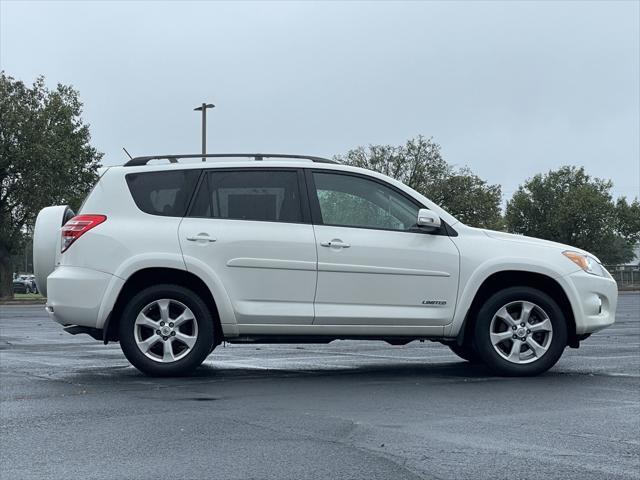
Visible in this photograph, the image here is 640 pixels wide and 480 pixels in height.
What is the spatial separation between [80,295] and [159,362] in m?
0.88

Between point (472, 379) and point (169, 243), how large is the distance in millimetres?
2829

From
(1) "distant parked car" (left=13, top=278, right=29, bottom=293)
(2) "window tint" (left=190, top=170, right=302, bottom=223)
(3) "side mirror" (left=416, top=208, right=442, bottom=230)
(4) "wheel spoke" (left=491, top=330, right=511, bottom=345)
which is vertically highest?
(2) "window tint" (left=190, top=170, right=302, bottom=223)

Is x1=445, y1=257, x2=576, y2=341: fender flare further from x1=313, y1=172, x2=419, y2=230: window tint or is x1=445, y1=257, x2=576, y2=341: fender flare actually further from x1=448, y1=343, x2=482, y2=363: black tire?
x1=448, y1=343, x2=482, y2=363: black tire

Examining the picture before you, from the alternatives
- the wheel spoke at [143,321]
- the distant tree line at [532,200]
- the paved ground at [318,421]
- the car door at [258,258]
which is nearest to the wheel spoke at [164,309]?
the wheel spoke at [143,321]

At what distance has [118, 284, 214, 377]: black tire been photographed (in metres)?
7.97

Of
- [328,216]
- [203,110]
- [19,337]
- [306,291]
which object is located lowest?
[19,337]

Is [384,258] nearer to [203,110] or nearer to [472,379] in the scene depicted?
[472,379]

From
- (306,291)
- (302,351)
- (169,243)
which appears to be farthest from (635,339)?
(169,243)

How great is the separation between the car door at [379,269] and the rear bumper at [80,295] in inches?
72.7

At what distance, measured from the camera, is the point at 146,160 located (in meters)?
8.60

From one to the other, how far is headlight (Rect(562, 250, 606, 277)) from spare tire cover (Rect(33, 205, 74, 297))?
4.58 meters

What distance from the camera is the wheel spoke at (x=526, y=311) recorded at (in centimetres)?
838

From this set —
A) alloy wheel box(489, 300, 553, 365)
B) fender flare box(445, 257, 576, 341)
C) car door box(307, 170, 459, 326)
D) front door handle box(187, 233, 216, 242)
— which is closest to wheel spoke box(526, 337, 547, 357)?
alloy wheel box(489, 300, 553, 365)

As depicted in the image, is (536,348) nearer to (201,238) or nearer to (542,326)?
(542,326)
